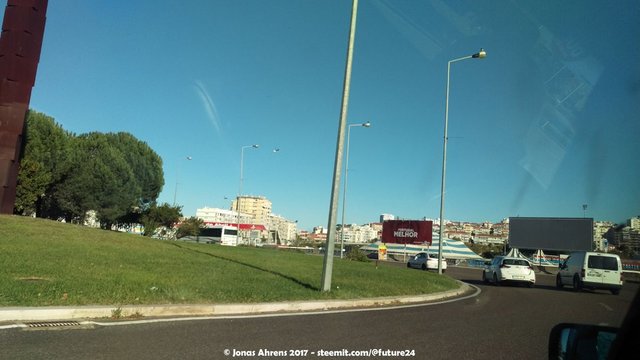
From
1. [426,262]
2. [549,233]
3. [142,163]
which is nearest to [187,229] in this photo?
[142,163]

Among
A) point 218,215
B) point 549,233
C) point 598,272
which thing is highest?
point 218,215

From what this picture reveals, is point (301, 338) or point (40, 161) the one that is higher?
point (40, 161)

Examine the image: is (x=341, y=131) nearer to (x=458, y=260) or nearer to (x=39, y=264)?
(x=39, y=264)

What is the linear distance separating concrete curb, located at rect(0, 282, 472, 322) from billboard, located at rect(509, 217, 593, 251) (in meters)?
42.6

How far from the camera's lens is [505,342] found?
8.27m

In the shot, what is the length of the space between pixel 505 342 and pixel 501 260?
18.3 metres

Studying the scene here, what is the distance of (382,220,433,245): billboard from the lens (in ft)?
196

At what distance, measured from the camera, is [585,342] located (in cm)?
247

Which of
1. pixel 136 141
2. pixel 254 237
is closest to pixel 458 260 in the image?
pixel 254 237

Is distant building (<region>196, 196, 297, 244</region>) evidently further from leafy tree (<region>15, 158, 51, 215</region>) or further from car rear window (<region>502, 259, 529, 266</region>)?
car rear window (<region>502, 259, 529, 266</region>)

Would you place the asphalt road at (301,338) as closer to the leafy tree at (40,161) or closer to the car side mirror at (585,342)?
the car side mirror at (585,342)

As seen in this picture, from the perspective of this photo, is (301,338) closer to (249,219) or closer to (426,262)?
(426,262)

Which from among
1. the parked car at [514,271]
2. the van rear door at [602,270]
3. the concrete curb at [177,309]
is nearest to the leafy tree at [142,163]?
the parked car at [514,271]

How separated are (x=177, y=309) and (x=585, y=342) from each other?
8.39 m
